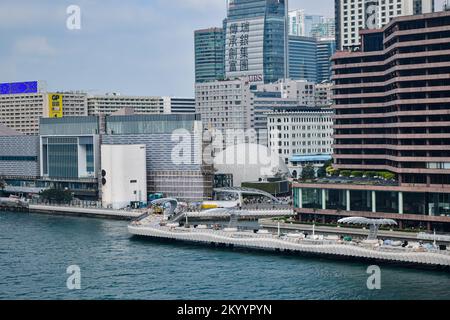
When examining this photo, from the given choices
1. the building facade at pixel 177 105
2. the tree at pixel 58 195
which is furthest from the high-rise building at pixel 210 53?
the tree at pixel 58 195

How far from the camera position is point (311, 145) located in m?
117

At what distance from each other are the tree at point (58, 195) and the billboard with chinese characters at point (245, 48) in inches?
3219

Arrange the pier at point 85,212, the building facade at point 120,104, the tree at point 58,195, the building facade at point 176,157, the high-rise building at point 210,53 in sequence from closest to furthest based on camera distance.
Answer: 1. the pier at point 85,212
2. the building facade at point 176,157
3. the tree at point 58,195
4. the building facade at point 120,104
5. the high-rise building at point 210,53

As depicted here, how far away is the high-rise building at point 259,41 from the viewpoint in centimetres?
16738

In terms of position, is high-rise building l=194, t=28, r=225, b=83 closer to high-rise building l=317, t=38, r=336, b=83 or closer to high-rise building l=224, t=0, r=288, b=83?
high-rise building l=224, t=0, r=288, b=83

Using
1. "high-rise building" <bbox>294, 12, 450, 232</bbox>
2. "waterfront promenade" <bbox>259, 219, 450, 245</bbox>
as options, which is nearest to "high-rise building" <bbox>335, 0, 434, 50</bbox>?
"high-rise building" <bbox>294, 12, 450, 232</bbox>

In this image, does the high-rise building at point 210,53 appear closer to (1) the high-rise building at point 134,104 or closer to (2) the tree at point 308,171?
(1) the high-rise building at point 134,104

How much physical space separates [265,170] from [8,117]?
7162 centimetres

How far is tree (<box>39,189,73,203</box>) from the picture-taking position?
90.2m

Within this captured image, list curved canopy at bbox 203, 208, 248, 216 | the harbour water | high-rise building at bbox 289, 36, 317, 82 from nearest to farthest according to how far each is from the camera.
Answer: the harbour water < curved canopy at bbox 203, 208, 248, 216 < high-rise building at bbox 289, 36, 317, 82

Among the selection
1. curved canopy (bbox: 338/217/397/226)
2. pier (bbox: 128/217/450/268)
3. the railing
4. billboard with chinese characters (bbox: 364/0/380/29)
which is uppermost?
billboard with chinese characters (bbox: 364/0/380/29)

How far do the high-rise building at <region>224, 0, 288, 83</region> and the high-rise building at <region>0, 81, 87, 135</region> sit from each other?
36.0m
